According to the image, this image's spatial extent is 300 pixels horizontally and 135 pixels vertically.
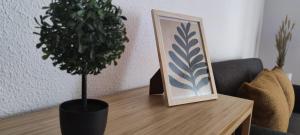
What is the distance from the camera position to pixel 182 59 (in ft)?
3.16

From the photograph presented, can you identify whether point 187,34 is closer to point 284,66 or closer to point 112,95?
point 112,95

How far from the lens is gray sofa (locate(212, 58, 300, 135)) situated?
51.3 inches

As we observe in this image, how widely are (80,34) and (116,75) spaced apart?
55 cm

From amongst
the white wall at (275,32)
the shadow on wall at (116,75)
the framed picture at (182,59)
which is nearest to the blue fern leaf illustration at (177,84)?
the framed picture at (182,59)

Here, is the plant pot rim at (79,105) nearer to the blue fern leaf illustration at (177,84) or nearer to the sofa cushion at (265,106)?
the blue fern leaf illustration at (177,84)

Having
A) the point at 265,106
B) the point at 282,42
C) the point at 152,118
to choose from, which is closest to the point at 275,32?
the point at 282,42

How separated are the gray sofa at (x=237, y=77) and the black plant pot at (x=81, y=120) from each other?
86 centimetres

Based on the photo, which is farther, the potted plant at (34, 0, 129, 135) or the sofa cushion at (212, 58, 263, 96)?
the sofa cushion at (212, 58, 263, 96)

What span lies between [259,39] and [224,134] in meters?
2.58

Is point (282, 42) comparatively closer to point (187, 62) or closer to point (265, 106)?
point (265, 106)

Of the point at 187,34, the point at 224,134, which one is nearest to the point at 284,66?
the point at 187,34

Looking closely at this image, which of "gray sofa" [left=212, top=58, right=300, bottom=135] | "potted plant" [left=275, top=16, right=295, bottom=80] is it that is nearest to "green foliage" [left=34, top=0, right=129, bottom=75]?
"gray sofa" [left=212, top=58, right=300, bottom=135]

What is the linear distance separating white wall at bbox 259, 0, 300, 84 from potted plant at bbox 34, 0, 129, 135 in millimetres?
2846

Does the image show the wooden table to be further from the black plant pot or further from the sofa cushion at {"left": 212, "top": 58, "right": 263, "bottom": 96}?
the sofa cushion at {"left": 212, "top": 58, "right": 263, "bottom": 96}
